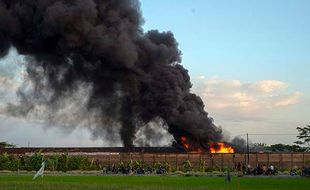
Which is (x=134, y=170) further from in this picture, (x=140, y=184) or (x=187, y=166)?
(x=140, y=184)

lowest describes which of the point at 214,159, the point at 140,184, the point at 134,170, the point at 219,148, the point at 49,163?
the point at 140,184

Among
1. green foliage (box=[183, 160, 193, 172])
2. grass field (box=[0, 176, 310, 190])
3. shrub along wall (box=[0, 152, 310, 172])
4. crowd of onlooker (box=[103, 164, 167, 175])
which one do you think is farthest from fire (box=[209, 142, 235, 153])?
grass field (box=[0, 176, 310, 190])

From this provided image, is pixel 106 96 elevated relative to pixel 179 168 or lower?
elevated

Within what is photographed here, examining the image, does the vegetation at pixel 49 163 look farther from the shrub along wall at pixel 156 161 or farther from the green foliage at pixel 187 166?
the green foliage at pixel 187 166

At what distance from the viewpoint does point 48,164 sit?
201 ft

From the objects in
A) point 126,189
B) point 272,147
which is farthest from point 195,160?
point 272,147

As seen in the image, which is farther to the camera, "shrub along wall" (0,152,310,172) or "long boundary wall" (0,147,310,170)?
"long boundary wall" (0,147,310,170)

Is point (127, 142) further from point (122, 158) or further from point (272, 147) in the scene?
point (272, 147)

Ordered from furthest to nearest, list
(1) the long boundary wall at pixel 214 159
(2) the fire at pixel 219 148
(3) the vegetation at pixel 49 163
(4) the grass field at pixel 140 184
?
(2) the fire at pixel 219 148 < (1) the long boundary wall at pixel 214 159 < (3) the vegetation at pixel 49 163 < (4) the grass field at pixel 140 184

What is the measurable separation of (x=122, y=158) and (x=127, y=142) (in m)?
9.27

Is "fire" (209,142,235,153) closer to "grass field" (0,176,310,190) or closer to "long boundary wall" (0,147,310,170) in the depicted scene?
"long boundary wall" (0,147,310,170)

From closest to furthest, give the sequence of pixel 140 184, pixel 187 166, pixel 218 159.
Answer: pixel 140 184, pixel 187 166, pixel 218 159

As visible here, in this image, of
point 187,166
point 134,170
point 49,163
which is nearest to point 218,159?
point 187,166

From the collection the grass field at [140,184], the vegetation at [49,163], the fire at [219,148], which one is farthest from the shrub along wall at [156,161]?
the grass field at [140,184]
